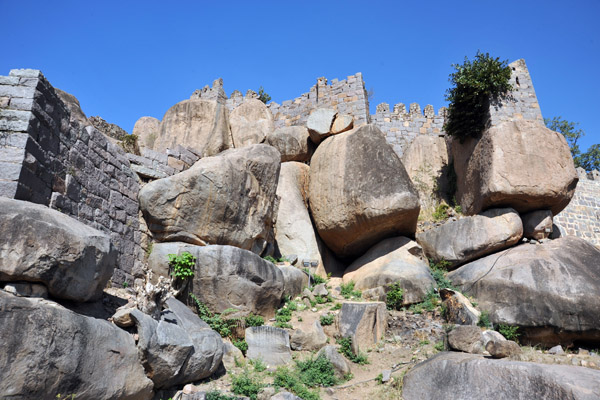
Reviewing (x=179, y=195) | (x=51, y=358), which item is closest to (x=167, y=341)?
(x=51, y=358)

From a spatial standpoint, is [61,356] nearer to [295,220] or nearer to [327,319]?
[327,319]

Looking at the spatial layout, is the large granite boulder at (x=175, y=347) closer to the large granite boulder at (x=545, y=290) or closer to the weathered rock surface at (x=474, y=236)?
the large granite boulder at (x=545, y=290)

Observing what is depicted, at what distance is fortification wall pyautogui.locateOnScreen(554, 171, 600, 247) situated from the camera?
18.7 metres

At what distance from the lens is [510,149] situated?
38.2ft

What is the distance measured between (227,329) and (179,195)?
306 centimetres

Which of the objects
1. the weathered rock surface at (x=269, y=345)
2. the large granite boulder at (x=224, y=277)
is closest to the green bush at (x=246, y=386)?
the weathered rock surface at (x=269, y=345)

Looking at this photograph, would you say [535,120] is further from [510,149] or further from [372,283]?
[372,283]

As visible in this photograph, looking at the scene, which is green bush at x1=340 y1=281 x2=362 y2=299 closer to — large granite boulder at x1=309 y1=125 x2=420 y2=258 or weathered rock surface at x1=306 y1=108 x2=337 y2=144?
large granite boulder at x1=309 y1=125 x2=420 y2=258

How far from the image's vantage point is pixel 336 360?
25.9 ft

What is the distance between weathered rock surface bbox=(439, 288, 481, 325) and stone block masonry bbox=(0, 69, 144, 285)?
22.1 feet

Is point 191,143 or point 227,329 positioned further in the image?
point 191,143

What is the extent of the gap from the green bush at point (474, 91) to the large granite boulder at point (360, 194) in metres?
2.52

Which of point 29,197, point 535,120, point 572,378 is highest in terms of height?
point 535,120

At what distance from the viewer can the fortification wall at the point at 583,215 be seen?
18667mm
